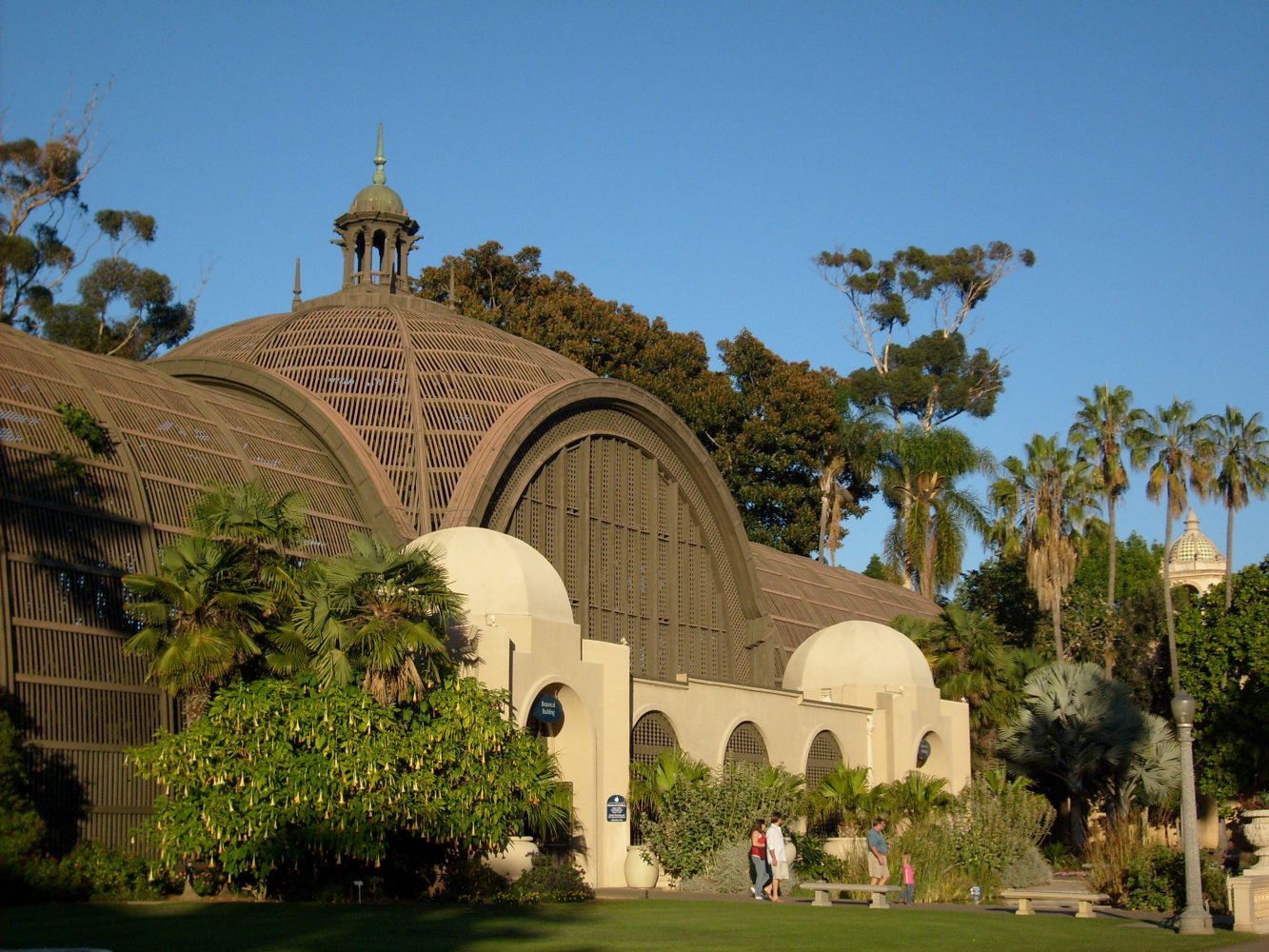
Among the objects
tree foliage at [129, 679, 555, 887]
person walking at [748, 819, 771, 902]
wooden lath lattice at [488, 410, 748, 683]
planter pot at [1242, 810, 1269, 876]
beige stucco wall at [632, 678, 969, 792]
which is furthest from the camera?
wooden lath lattice at [488, 410, 748, 683]

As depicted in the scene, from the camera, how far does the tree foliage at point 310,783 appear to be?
69.6 ft

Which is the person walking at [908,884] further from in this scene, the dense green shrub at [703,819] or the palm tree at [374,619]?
the palm tree at [374,619]

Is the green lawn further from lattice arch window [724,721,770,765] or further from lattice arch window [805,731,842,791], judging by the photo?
lattice arch window [805,731,842,791]

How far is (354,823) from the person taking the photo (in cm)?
2166

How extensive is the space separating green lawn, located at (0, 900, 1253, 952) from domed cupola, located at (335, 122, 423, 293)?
21422 millimetres

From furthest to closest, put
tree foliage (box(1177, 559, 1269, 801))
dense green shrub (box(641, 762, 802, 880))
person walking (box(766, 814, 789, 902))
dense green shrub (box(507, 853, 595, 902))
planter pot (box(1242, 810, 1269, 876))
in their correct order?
tree foliage (box(1177, 559, 1269, 801)) < dense green shrub (box(641, 762, 802, 880)) < person walking (box(766, 814, 789, 902)) < dense green shrub (box(507, 853, 595, 902)) < planter pot (box(1242, 810, 1269, 876))

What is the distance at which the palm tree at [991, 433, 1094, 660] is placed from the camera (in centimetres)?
5525

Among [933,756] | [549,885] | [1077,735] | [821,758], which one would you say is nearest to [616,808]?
[549,885]

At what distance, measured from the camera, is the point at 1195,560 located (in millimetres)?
117938

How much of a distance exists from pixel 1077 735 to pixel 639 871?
17.0 m

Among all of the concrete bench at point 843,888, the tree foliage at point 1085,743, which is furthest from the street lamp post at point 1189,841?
the tree foliage at point 1085,743

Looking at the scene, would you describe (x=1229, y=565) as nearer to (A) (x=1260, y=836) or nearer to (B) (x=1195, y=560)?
(A) (x=1260, y=836)

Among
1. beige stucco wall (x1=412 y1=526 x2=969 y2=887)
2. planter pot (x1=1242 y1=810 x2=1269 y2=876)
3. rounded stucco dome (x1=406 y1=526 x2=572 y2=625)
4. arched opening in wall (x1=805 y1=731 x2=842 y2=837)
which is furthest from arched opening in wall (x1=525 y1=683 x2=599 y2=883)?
planter pot (x1=1242 y1=810 x2=1269 y2=876)

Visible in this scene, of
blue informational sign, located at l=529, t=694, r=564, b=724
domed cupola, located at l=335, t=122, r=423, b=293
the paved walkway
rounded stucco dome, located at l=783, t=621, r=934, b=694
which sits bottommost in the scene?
the paved walkway
